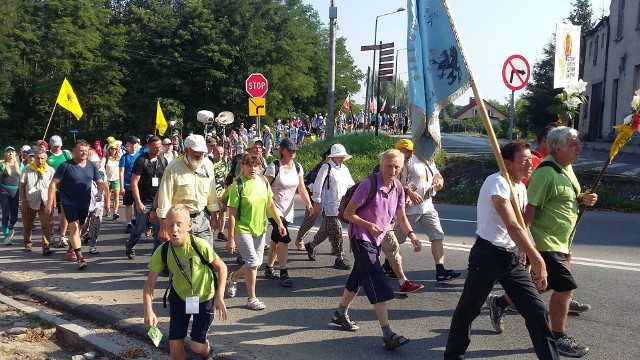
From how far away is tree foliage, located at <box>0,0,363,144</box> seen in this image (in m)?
46.9

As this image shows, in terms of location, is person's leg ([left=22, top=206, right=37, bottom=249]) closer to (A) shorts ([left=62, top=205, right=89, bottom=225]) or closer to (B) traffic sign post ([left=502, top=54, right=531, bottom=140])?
(A) shorts ([left=62, top=205, right=89, bottom=225])

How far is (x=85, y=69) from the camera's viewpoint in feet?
168

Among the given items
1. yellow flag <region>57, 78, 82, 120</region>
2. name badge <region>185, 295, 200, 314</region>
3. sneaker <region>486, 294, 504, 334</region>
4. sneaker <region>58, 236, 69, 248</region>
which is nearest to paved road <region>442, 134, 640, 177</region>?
sneaker <region>486, 294, 504, 334</region>

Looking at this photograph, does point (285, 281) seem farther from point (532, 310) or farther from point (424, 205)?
point (532, 310)

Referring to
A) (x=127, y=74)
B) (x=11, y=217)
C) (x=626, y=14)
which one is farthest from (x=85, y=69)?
(x=11, y=217)

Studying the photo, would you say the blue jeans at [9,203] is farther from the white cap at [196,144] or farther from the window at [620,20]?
the window at [620,20]

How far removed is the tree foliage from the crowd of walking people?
37.3 m

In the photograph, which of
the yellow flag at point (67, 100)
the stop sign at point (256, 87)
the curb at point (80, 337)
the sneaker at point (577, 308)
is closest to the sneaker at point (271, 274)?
the curb at point (80, 337)

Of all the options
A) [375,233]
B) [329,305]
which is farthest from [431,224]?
[375,233]

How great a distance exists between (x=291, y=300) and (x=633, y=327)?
3458 millimetres

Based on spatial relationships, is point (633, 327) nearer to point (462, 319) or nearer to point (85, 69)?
point (462, 319)

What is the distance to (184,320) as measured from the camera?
15.9ft

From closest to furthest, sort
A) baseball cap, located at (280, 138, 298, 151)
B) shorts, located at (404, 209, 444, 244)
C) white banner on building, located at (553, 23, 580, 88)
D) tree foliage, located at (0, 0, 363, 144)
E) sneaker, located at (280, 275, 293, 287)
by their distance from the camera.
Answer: shorts, located at (404, 209, 444, 244), sneaker, located at (280, 275, 293, 287), baseball cap, located at (280, 138, 298, 151), white banner on building, located at (553, 23, 580, 88), tree foliage, located at (0, 0, 363, 144)

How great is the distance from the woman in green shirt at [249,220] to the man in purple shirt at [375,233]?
1.24 m
